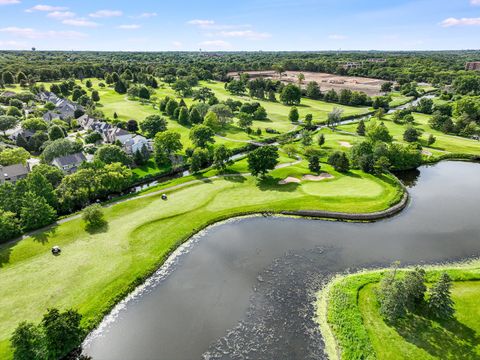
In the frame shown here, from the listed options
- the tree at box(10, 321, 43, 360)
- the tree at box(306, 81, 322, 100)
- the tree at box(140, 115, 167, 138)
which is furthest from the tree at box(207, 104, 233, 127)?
the tree at box(10, 321, 43, 360)

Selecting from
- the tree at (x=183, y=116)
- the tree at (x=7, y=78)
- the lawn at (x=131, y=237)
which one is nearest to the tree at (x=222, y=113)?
the tree at (x=183, y=116)

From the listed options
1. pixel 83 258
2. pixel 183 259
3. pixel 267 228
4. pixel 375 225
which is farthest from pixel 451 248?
pixel 83 258

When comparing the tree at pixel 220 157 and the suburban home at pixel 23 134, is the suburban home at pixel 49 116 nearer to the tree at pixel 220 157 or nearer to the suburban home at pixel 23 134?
the suburban home at pixel 23 134

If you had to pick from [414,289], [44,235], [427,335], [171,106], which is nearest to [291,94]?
[171,106]

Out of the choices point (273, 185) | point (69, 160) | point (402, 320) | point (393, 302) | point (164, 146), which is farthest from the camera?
point (164, 146)

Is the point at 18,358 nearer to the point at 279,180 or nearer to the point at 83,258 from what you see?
the point at 83,258

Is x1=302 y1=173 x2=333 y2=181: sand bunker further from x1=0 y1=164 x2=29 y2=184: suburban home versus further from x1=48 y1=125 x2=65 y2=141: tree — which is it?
x1=48 y1=125 x2=65 y2=141: tree

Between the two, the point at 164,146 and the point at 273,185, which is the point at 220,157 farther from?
the point at 164,146
